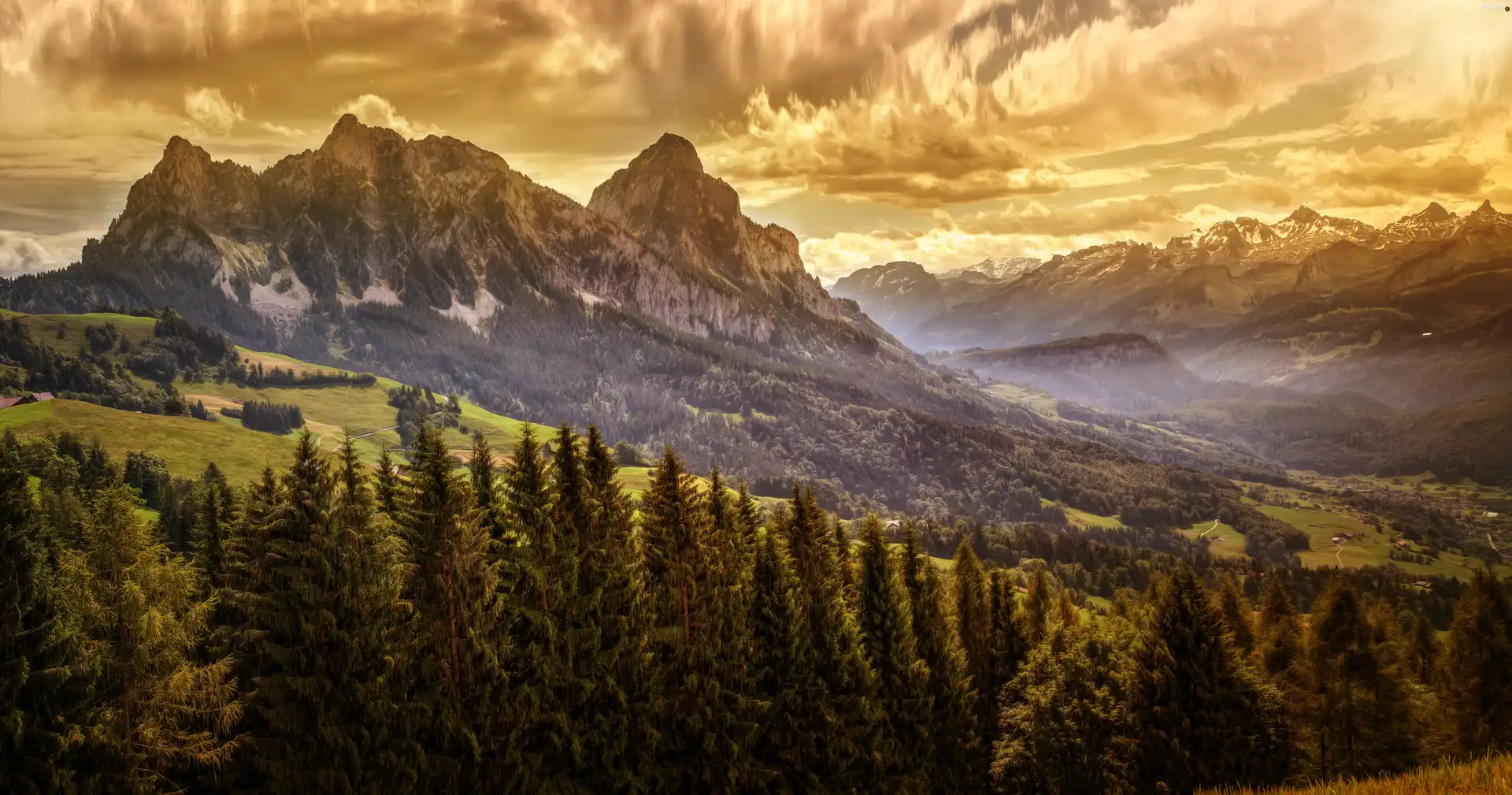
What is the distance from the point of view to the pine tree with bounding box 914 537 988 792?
58.2m

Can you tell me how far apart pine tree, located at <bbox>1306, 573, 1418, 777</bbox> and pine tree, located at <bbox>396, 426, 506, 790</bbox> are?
57.0m

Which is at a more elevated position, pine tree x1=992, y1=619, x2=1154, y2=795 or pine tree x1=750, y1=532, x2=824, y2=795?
pine tree x1=750, y1=532, x2=824, y2=795

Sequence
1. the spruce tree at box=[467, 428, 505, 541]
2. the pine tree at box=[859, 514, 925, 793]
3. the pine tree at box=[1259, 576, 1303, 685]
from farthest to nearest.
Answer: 1. the pine tree at box=[1259, 576, 1303, 685]
2. the pine tree at box=[859, 514, 925, 793]
3. the spruce tree at box=[467, 428, 505, 541]

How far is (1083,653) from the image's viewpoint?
202ft

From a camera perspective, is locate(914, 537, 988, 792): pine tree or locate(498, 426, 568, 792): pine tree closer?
locate(498, 426, 568, 792): pine tree

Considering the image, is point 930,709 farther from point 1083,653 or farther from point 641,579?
point 641,579

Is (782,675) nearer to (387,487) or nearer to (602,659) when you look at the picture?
(602,659)

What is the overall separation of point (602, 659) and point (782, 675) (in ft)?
41.3

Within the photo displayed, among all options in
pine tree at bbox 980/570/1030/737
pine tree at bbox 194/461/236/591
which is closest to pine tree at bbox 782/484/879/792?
pine tree at bbox 980/570/1030/737

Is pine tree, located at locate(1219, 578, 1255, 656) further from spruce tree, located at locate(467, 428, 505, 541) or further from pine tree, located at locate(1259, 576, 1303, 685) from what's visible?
spruce tree, located at locate(467, 428, 505, 541)

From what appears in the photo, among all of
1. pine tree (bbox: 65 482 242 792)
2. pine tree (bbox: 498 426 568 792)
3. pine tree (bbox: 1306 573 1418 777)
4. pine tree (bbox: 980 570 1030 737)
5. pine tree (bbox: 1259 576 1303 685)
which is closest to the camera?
pine tree (bbox: 65 482 242 792)

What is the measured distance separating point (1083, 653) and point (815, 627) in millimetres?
23199

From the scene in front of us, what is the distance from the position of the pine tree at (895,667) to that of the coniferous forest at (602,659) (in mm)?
200

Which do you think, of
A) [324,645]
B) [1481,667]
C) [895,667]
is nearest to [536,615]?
[324,645]
